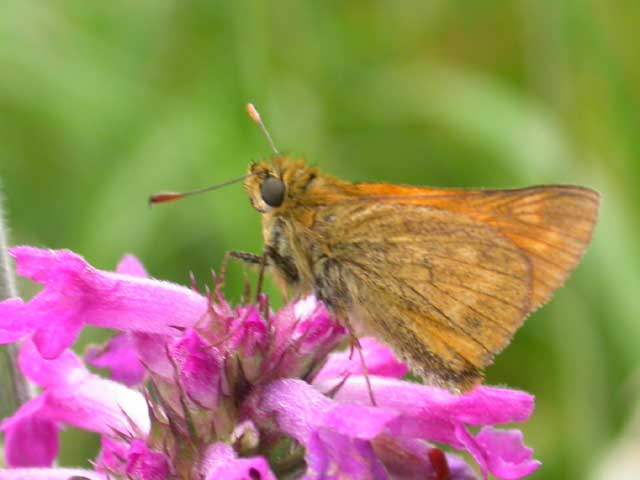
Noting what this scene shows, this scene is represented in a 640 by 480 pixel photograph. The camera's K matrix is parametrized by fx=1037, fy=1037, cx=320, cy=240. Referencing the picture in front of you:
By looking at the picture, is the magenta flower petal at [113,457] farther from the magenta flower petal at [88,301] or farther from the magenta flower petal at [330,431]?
the magenta flower petal at [330,431]

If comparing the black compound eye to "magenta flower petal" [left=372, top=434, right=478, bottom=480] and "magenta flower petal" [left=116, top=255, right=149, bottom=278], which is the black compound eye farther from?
"magenta flower petal" [left=372, top=434, right=478, bottom=480]

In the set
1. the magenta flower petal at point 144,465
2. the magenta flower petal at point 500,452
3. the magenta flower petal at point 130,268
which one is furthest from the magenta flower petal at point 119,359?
the magenta flower petal at point 500,452

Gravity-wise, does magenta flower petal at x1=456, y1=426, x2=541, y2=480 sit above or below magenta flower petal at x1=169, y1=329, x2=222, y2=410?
above

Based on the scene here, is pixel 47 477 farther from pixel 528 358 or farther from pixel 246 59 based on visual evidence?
pixel 528 358

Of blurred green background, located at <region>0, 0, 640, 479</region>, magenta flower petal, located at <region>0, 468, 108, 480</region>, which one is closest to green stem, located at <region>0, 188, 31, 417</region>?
magenta flower petal, located at <region>0, 468, 108, 480</region>

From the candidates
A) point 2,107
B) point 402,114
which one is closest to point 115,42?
point 2,107

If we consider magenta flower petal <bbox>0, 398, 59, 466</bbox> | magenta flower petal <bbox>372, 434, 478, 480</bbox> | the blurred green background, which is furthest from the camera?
the blurred green background

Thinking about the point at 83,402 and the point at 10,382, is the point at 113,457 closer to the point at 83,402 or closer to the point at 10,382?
the point at 83,402
